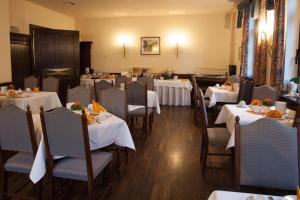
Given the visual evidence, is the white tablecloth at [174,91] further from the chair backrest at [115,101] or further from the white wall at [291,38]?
the chair backrest at [115,101]

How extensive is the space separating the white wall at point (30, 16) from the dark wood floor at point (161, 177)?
474 cm

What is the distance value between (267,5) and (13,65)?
19.2ft

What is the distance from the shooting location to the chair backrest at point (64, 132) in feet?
7.00

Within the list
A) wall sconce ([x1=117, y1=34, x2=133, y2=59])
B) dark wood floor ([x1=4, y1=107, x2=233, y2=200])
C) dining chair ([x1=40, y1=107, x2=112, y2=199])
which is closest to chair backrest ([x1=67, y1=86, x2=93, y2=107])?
dark wood floor ([x1=4, y1=107, x2=233, y2=200])

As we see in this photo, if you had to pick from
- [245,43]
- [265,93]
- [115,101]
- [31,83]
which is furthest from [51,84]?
[245,43]

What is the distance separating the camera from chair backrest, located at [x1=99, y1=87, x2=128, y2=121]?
11.6 ft

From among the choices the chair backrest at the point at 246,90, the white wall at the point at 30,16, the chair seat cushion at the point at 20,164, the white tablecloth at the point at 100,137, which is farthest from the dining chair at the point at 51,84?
the chair backrest at the point at 246,90

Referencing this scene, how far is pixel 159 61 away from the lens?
9367 mm

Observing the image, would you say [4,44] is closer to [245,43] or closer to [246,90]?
[246,90]

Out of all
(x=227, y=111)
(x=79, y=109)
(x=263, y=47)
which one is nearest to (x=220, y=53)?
(x=263, y=47)

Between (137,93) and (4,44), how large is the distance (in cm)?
317

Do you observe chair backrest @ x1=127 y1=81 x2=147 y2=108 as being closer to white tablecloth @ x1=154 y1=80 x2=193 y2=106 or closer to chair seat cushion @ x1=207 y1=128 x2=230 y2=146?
chair seat cushion @ x1=207 y1=128 x2=230 y2=146

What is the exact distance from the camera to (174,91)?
7809 millimetres

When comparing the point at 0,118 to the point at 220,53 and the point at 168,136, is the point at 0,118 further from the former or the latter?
the point at 220,53
